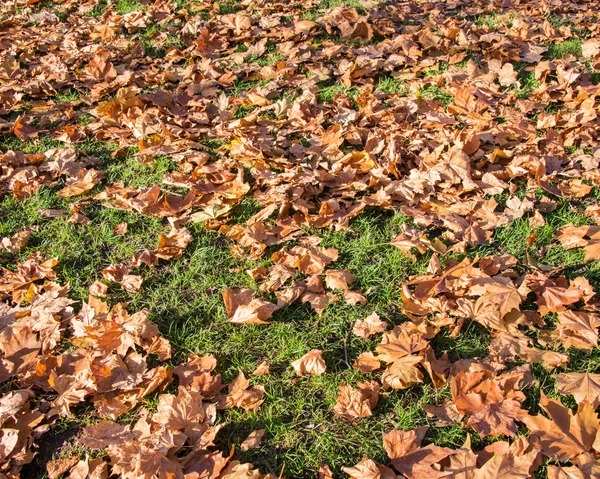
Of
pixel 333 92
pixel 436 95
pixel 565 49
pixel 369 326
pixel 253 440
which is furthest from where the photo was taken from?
pixel 565 49

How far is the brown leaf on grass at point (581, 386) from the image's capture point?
2188mm

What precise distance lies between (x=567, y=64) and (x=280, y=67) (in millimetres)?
2508

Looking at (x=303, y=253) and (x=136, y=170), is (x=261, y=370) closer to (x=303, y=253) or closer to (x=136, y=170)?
(x=303, y=253)

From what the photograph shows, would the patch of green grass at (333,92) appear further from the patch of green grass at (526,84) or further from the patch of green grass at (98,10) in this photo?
the patch of green grass at (98,10)

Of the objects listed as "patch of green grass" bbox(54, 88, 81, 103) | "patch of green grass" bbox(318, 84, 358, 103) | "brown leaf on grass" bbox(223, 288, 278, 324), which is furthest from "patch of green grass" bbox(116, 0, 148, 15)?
"brown leaf on grass" bbox(223, 288, 278, 324)

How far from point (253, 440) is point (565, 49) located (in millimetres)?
4597

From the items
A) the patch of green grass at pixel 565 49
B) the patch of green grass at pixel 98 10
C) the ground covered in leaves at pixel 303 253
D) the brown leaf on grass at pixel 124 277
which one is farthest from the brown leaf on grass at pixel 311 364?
the patch of green grass at pixel 98 10

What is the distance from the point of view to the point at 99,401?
91.8 inches

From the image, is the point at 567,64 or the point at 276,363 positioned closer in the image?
the point at 276,363

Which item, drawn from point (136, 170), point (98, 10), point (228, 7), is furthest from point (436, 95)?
point (98, 10)

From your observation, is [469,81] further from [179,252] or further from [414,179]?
[179,252]

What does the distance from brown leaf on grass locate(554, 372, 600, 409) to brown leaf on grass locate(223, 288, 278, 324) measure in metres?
1.35

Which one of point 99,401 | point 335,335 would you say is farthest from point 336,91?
point 99,401

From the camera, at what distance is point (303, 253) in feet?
9.76
